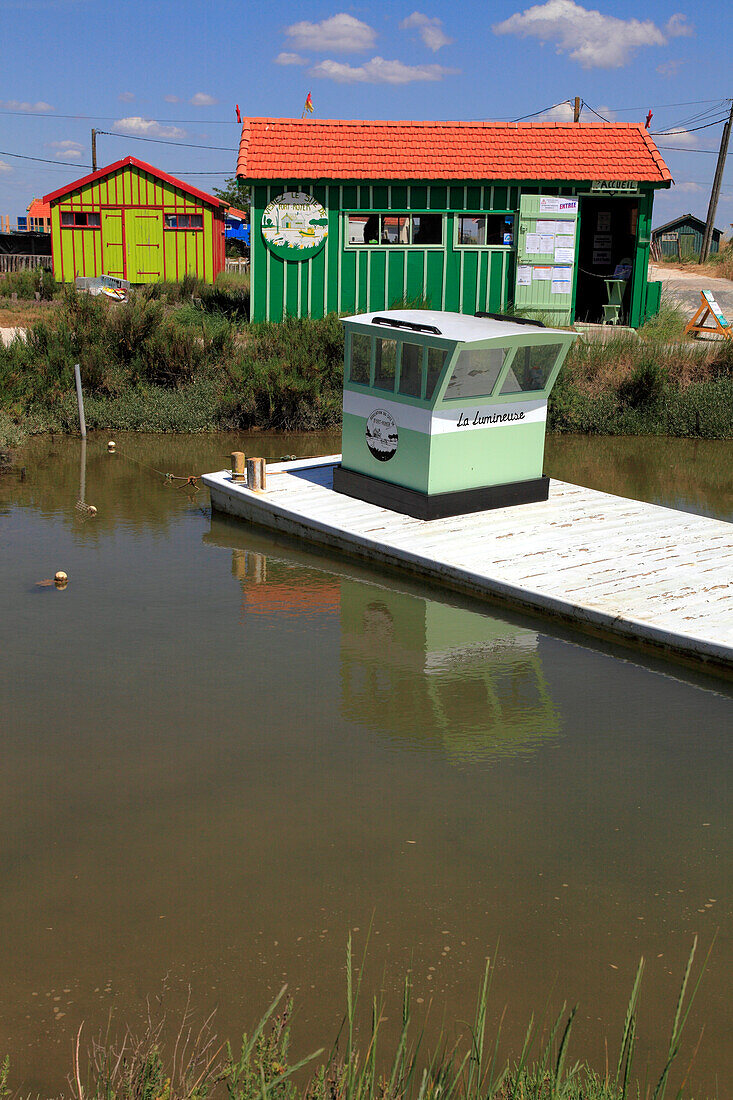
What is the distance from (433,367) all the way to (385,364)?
0.77 metres

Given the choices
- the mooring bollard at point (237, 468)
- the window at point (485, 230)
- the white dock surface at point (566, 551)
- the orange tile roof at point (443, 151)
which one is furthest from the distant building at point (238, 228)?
the white dock surface at point (566, 551)

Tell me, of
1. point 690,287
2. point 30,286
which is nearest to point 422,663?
point 30,286

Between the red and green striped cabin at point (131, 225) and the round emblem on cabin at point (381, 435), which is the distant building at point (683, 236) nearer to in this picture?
the red and green striped cabin at point (131, 225)

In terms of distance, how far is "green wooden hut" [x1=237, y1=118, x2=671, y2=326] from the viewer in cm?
2033

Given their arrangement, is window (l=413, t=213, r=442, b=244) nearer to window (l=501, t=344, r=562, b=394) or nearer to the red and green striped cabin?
window (l=501, t=344, r=562, b=394)

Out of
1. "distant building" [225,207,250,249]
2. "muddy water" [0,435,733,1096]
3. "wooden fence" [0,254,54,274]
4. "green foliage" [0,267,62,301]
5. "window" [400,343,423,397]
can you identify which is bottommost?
"muddy water" [0,435,733,1096]

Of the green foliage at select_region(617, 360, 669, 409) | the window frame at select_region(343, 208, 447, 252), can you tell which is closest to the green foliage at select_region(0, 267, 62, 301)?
the window frame at select_region(343, 208, 447, 252)

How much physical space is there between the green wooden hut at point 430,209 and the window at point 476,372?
9859 mm

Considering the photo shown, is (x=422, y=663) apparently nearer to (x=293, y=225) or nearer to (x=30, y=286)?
(x=293, y=225)

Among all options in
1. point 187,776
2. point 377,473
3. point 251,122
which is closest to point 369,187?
point 251,122

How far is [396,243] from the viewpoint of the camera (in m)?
20.7

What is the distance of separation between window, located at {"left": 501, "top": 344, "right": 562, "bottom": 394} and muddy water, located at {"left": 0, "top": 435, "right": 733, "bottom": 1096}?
2539 millimetres

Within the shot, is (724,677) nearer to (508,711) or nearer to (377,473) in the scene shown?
(508,711)

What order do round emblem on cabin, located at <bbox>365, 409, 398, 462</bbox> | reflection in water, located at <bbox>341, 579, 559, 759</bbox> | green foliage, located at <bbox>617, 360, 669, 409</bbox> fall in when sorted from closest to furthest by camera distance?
1. reflection in water, located at <bbox>341, 579, 559, 759</bbox>
2. round emblem on cabin, located at <bbox>365, 409, 398, 462</bbox>
3. green foliage, located at <bbox>617, 360, 669, 409</bbox>
